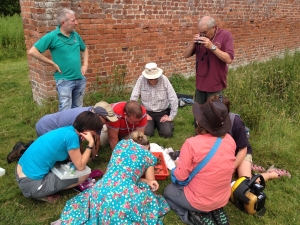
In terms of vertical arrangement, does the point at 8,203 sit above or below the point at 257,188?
below

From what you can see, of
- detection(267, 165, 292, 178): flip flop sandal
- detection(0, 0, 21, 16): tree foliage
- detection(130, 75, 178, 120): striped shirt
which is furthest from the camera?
detection(0, 0, 21, 16): tree foliage

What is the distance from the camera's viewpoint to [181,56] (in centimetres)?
750

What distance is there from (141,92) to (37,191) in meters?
2.38

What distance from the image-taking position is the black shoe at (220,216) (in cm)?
264

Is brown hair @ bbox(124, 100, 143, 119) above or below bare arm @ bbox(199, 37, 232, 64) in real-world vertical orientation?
below

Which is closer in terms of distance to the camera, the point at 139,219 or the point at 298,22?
the point at 139,219

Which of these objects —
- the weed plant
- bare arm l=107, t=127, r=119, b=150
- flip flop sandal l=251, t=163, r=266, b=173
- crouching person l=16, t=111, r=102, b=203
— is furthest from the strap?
the weed plant

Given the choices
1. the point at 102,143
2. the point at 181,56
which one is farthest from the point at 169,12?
the point at 102,143

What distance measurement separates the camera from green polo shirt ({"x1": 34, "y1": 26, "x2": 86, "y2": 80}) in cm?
389

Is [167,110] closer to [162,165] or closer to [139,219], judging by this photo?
[162,165]

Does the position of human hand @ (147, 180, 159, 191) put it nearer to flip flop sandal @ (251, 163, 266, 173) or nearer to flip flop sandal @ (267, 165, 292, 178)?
flip flop sandal @ (251, 163, 266, 173)

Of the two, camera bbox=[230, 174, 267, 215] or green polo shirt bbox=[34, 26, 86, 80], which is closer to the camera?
camera bbox=[230, 174, 267, 215]

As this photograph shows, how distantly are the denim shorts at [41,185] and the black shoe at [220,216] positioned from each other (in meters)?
1.54

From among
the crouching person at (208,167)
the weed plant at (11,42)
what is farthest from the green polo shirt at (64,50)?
the weed plant at (11,42)
